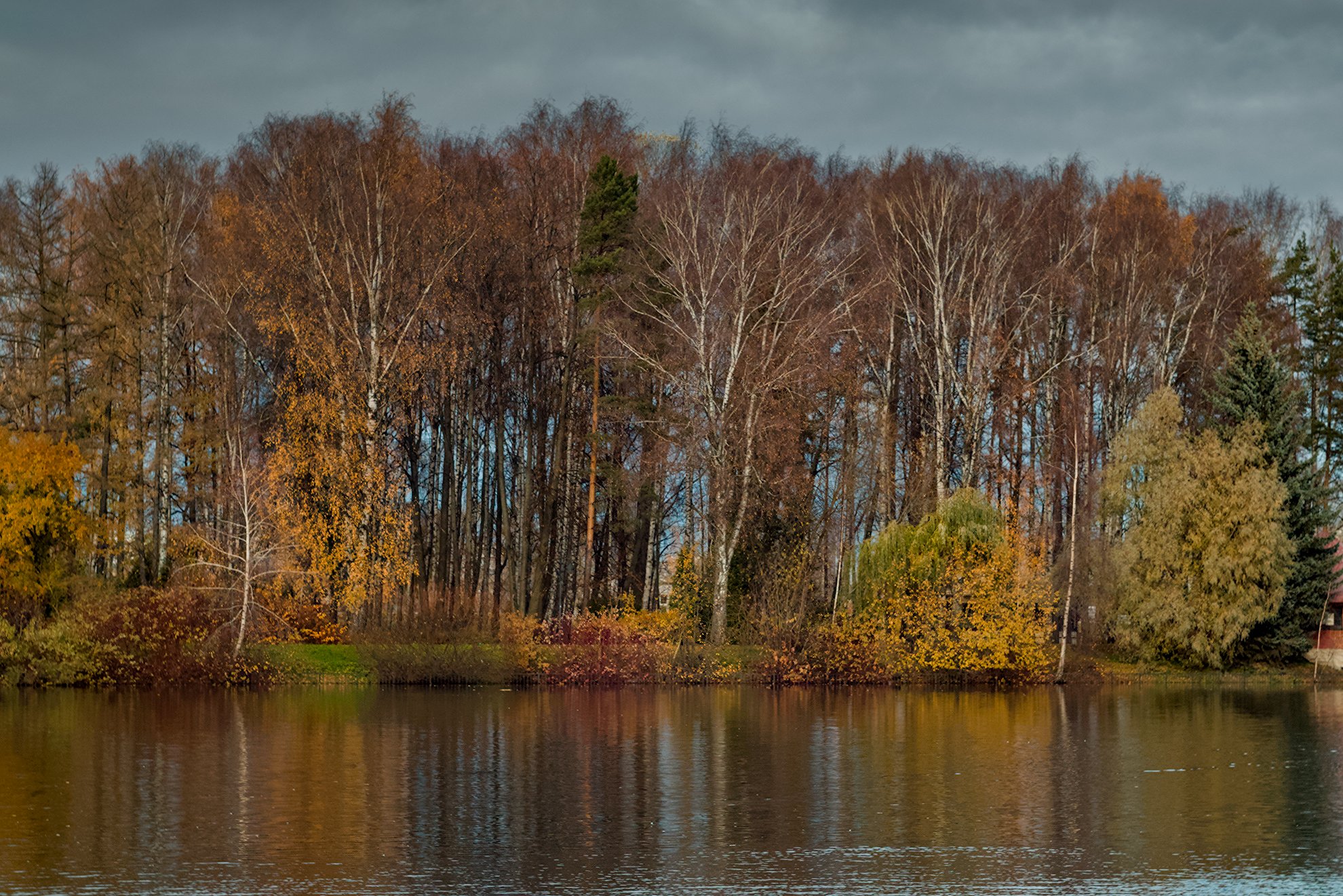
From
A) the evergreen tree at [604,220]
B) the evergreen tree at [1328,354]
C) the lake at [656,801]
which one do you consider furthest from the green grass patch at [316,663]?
the evergreen tree at [1328,354]

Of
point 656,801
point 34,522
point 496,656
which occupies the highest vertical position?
point 34,522

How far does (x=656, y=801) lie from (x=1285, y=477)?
41275 millimetres

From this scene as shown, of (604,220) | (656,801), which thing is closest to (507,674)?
(604,220)

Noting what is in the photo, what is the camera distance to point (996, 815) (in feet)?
65.4

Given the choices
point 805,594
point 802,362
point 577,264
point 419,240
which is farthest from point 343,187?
point 805,594

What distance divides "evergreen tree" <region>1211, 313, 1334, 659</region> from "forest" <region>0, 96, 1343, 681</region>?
0.43 feet

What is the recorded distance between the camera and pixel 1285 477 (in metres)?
55.3

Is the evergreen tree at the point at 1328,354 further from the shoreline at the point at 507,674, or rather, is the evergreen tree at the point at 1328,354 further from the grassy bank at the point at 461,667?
the grassy bank at the point at 461,667

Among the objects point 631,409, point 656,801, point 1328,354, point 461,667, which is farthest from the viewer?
point 1328,354

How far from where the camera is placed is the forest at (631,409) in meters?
45.9

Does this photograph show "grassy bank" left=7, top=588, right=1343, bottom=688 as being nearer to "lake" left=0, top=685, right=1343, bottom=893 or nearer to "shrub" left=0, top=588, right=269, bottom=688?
"shrub" left=0, top=588, right=269, bottom=688

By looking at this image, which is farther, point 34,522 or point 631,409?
point 631,409

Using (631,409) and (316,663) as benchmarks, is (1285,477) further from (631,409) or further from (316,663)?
(316,663)

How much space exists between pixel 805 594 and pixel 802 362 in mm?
7534
